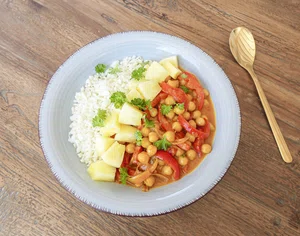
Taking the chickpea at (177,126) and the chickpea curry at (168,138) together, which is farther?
the chickpea at (177,126)

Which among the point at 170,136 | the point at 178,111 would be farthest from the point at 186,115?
the point at 170,136

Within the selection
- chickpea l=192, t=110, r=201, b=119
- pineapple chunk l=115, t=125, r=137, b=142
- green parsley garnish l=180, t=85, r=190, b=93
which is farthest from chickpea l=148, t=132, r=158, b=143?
green parsley garnish l=180, t=85, r=190, b=93

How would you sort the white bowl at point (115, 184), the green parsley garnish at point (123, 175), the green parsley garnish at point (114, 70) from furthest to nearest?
the green parsley garnish at point (114, 70) → the green parsley garnish at point (123, 175) → the white bowl at point (115, 184)

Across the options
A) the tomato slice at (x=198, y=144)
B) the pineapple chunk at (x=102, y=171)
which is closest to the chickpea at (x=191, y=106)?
the tomato slice at (x=198, y=144)

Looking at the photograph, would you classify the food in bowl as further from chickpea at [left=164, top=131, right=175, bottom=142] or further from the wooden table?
the wooden table

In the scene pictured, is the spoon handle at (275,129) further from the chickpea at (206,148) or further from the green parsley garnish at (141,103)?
the green parsley garnish at (141,103)

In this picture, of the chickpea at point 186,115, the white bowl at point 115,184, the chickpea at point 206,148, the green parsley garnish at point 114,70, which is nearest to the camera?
the white bowl at point 115,184

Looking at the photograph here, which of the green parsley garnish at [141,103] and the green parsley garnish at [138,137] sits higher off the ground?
the green parsley garnish at [141,103]
